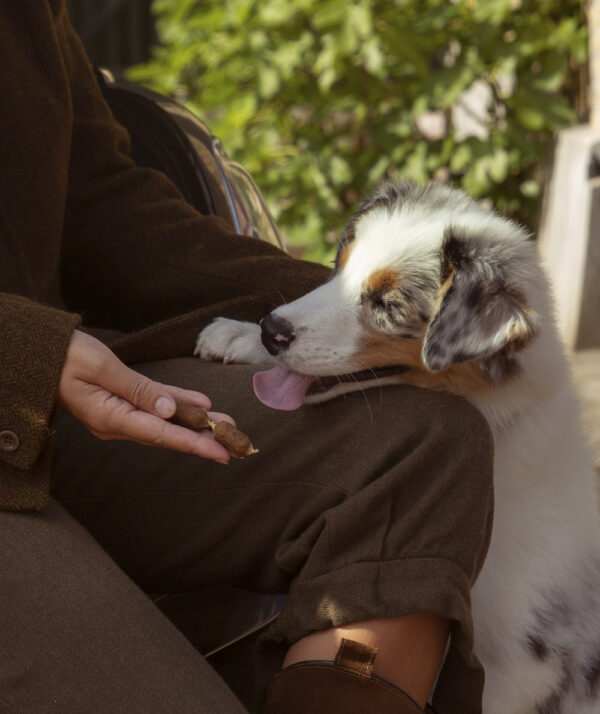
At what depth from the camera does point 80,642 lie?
138 centimetres

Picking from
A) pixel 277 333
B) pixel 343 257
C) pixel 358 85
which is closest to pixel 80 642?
pixel 277 333

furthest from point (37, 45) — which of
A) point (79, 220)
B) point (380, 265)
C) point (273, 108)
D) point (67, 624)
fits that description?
point (273, 108)

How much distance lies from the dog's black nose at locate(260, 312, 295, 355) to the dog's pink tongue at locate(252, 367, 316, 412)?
0.14ft

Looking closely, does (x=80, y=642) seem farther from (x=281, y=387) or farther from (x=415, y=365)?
(x=415, y=365)

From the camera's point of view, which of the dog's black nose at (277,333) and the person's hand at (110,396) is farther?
the dog's black nose at (277,333)

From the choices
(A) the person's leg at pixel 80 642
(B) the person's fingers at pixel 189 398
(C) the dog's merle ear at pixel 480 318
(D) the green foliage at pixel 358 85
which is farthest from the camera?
(D) the green foliage at pixel 358 85

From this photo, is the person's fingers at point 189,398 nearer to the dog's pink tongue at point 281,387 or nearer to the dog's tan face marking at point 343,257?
the dog's pink tongue at point 281,387

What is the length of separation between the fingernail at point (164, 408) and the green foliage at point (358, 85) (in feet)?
11.7

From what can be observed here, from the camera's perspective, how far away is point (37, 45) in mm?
1891

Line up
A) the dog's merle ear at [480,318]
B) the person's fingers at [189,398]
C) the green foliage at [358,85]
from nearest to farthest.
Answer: the person's fingers at [189,398], the dog's merle ear at [480,318], the green foliage at [358,85]

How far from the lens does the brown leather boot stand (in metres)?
1.37

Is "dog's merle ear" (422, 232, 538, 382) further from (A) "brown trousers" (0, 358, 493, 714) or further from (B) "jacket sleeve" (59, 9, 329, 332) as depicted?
(B) "jacket sleeve" (59, 9, 329, 332)

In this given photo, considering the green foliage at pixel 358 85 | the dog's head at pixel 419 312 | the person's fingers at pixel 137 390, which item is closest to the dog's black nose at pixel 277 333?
the dog's head at pixel 419 312

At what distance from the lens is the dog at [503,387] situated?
1.73m
